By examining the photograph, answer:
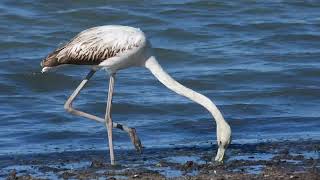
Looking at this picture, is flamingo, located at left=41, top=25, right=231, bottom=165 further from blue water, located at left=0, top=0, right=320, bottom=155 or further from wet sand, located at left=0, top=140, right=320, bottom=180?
blue water, located at left=0, top=0, right=320, bottom=155

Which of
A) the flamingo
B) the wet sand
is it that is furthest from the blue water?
the flamingo

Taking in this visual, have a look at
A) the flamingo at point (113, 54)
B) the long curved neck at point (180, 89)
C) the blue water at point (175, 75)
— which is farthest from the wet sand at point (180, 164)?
the blue water at point (175, 75)

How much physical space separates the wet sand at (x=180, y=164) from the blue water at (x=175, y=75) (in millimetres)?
722

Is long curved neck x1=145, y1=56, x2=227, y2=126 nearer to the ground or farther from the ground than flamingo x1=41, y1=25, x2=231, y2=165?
nearer to the ground

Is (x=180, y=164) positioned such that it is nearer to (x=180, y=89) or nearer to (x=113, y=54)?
(x=180, y=89)

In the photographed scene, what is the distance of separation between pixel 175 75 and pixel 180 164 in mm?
7084

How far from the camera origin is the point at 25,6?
78.0 ft

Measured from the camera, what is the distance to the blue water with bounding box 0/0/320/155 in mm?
14445

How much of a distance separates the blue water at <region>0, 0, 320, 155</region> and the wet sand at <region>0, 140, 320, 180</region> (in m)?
0.72

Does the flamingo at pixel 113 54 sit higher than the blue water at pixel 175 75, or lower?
higher

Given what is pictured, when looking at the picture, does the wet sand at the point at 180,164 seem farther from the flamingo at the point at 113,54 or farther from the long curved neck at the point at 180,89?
the long curved neck at the point at 180,89

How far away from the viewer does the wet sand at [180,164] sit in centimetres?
1069

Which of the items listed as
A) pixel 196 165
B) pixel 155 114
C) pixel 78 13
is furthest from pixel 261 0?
pixel 196 165

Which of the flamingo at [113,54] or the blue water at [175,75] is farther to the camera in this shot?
the blue water at [175,75]
